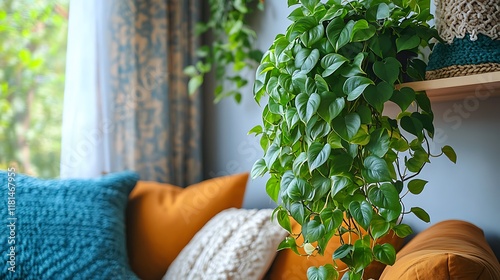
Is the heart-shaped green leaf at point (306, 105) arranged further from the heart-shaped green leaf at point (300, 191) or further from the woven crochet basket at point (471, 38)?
the woven crochet basket at point (471, 38)

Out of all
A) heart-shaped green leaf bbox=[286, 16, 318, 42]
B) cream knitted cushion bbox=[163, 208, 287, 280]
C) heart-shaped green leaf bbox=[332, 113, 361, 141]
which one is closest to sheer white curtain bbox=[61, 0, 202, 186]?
cream knitted cushion bbox=[163, 208, 287, 280]

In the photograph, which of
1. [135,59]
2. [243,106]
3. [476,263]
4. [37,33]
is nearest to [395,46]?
[476,263]

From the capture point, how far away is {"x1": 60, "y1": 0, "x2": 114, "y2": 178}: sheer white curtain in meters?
2.04

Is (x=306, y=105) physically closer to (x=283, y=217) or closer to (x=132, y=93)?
(x=283, y=217)

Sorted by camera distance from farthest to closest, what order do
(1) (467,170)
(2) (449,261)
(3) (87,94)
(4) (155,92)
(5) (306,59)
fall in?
(4) (155,92), (3) (87,94), (1) (467,170), (5) (306,59), (2) (449,261)

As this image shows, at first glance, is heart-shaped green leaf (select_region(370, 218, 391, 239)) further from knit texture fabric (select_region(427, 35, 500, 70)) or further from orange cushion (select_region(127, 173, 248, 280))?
orange cushion (select_region(127, 173, 248, 280))

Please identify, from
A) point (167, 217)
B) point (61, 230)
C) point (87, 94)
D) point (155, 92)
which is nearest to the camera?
point (61, 230)

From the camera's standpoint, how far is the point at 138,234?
5.90 feet

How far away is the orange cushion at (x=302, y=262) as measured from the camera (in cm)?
137

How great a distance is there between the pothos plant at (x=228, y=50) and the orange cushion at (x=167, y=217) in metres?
0.44

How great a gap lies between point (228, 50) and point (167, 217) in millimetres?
734

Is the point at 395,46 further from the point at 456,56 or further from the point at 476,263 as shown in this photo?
the point at 476,263

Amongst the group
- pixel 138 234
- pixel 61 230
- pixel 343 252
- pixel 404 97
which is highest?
pixel 404 97

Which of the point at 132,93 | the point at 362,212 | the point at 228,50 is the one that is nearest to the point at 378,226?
the point at 362,212
